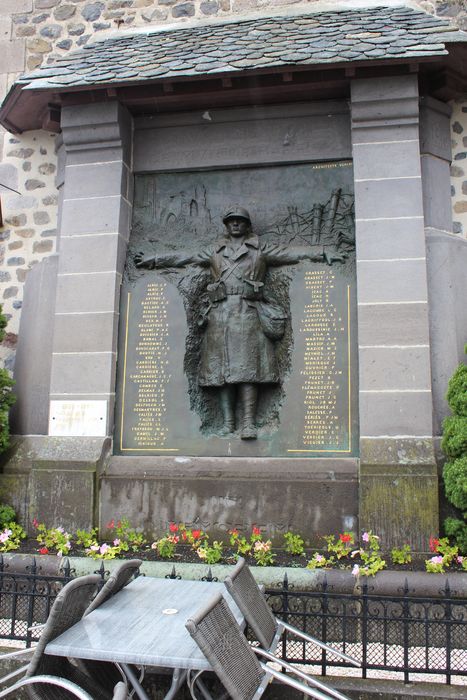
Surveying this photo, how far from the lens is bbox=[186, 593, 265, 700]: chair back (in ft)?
8.55

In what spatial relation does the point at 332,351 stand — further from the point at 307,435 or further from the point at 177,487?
the point at 177,487

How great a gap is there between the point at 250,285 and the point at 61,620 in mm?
4284

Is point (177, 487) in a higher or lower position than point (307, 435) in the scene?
lower

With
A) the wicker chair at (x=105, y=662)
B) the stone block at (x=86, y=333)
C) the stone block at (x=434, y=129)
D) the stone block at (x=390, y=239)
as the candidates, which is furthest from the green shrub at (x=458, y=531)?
the stone block at (x=434, y=129)

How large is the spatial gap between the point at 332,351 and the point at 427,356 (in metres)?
1.00

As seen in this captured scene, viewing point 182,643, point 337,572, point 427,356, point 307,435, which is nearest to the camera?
point 182,643

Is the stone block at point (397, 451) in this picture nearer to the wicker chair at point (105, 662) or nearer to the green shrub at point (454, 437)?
the green shrub at point (454, 437)

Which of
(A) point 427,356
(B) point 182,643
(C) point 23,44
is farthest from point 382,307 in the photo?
(C) point 23,44

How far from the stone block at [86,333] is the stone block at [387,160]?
3.11 meters

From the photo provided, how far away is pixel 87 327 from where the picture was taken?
6.73m

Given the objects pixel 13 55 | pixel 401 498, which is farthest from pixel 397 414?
pixel 13 55

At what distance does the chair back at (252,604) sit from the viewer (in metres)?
3.12

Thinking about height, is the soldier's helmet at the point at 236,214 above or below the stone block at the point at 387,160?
below

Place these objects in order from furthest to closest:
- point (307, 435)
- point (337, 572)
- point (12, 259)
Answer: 1. point (12, 259)
2. point (307, 435)
3. point (337, 572)
